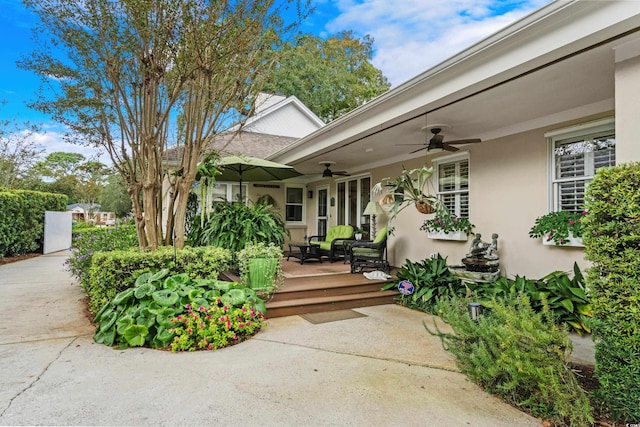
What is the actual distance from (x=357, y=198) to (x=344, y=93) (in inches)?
555

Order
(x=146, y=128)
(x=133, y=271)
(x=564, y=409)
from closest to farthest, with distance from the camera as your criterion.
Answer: (x=564, y=409)
(x=133, y=271)
(x=146, y=128)

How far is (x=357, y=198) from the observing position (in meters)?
8.54

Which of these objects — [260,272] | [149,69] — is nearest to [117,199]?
[149,69]

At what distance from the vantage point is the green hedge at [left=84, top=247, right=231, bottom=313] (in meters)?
4.14

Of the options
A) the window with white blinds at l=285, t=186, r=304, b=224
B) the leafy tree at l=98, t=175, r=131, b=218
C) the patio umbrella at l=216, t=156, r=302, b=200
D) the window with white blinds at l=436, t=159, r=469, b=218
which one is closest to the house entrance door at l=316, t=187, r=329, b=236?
the window with white blinds at l=285, t=186, r=304, b=224

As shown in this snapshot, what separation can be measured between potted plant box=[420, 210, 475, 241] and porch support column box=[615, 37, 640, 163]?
2897 mm

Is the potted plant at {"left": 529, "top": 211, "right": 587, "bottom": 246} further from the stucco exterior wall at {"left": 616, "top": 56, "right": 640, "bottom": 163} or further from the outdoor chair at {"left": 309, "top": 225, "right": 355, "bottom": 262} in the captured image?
the outdoor chair at {"left": 309, "top": 225, "right": 355, "bottom": 262}

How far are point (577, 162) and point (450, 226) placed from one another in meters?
1.96

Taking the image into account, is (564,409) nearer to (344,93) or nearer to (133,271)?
(133,271)

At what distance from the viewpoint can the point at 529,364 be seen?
2080mm

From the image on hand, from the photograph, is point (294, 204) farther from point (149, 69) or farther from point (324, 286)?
point (149, 69)

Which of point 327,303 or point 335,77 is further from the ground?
point 335,77

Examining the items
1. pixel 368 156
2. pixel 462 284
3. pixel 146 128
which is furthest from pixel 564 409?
pixel 368 156

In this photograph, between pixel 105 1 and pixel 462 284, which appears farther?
pixel 462 284
